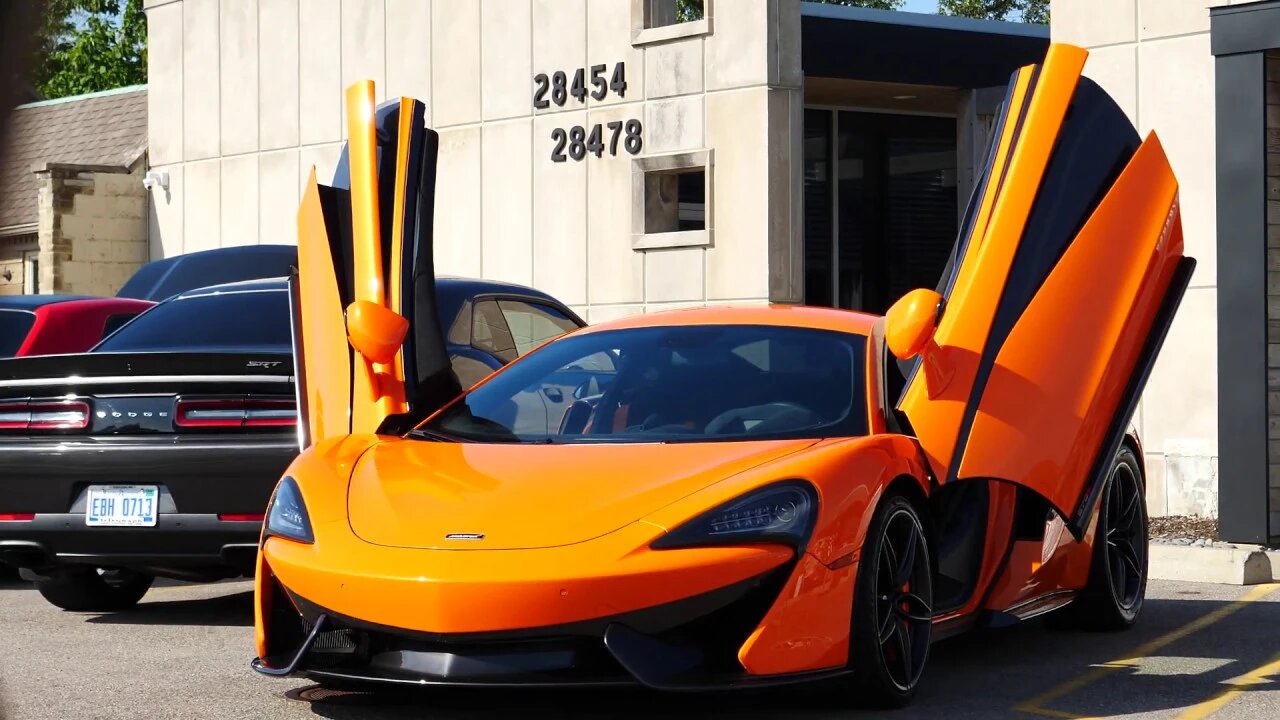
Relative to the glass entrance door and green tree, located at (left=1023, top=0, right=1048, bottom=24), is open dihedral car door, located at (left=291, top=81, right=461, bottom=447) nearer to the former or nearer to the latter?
the glass entrance door

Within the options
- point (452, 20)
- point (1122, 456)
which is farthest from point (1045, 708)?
point (452, 20)

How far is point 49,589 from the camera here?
7.47 metres

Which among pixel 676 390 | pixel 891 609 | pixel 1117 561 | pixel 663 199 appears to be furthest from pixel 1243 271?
pixel 663 199

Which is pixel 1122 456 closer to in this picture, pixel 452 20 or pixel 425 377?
pixel 425 377

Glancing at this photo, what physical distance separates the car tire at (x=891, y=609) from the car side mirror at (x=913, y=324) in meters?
0.46

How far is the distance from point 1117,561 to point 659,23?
10.5 metres

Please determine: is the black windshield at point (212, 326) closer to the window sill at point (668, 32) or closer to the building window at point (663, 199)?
the building window at point (663, 199)

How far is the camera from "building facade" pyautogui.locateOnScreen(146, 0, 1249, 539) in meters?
10.6

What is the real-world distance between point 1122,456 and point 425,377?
2.83 metres

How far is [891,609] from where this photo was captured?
16.4ft

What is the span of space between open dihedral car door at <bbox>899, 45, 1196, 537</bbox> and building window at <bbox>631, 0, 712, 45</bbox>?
31.6ft

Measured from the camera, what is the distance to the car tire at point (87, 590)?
7.42 metres

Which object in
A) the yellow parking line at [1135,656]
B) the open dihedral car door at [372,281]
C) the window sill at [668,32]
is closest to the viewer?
the yellow parking line at [1135,656]

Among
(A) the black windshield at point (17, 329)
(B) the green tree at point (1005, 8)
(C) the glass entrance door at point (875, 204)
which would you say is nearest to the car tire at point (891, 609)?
(A) the black windshield at point (17, 329)
